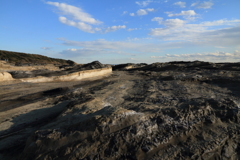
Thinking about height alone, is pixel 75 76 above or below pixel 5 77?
below

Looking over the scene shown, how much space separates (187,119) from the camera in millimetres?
3617

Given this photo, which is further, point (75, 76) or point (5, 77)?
point (75, 76)

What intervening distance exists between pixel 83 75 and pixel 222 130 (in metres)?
13.3

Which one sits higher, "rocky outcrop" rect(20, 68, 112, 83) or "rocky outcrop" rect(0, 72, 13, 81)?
"rocky outcrop" rect(0, 72, 13, 81)

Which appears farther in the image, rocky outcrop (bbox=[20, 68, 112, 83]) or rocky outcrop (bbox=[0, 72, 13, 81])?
rocky outcrop (bbox=[20, 68, 112, 83])

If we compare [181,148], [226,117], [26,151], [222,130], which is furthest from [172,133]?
[26,151]

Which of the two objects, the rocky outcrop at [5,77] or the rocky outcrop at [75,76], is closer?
the rocky outcrop at [5,77]

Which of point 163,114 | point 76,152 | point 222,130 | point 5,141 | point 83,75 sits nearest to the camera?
point 76,152

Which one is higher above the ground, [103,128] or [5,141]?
[103,128]

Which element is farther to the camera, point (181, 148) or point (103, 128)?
point (103, 128)

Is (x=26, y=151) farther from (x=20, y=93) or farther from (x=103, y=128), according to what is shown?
(x=20, y=93)

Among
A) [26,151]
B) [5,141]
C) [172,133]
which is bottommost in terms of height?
[5,141]

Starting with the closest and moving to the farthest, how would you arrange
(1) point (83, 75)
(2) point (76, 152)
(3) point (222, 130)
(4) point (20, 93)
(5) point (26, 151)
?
(2) point (76, 152) → (5) point (26, 151) → (3) point (222, 130) → (4) point (20, 93) → (1) point (83, 75)

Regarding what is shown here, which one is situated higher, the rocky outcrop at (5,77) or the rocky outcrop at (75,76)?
the rocky outcrop at (5,77)
